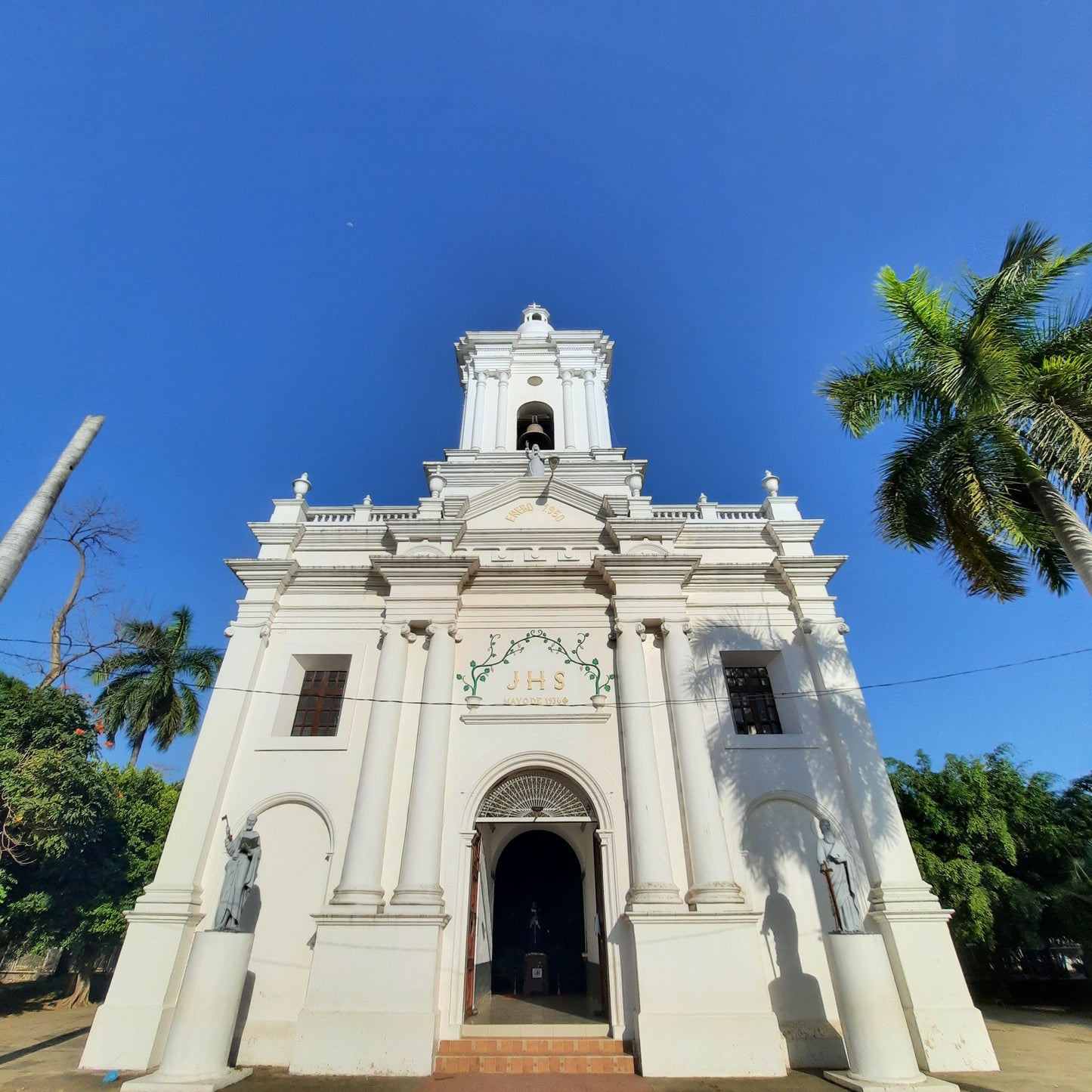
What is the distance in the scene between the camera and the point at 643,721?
12016 millimetres

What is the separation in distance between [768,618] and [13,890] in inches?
742

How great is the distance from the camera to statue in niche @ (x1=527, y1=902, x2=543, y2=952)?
15641 millimetres

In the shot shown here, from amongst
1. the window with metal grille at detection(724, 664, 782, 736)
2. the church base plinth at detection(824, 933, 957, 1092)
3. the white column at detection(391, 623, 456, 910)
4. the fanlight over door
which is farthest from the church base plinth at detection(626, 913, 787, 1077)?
the window with metal grille at detection(724, 664, 782, 736)

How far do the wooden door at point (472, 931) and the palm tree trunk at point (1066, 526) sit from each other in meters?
10.6

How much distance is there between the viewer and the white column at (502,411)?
1955 centimetres

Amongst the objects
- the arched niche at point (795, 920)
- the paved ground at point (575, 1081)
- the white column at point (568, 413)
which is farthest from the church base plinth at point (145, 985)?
the white column at point (568, 413)

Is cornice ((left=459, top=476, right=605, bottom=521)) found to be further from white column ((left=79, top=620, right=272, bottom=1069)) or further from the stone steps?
the stone steps

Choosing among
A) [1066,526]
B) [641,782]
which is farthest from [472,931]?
[1066,526]

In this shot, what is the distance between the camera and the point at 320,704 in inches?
532

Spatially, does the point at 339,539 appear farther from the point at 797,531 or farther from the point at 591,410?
the point at 797,531

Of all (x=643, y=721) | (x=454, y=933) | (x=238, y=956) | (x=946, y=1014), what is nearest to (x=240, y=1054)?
(x=238, y=956)

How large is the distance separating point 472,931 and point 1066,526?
11.7 metres

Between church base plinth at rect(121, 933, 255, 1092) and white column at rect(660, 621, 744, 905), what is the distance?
23.2 ft

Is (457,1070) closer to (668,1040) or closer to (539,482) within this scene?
(668,1040)
